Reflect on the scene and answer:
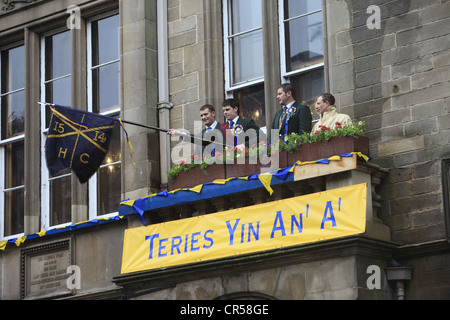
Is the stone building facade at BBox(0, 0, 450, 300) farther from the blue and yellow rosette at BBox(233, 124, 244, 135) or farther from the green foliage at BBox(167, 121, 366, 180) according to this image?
the blue and yellow rosette at BBox(233, 124, 244, 135)

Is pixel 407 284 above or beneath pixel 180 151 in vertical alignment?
beneath

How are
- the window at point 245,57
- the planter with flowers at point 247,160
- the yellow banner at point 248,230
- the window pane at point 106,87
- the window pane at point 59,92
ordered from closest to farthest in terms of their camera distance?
the yellow banner at point 248,230
the planter with flowers at point 247,160
the window at point 245,57
the window pane at point 106,87
the window pane at point 59,92

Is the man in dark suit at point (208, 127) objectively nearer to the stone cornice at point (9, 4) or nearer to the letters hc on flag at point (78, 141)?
the letters hc on flag at point (78, 141)

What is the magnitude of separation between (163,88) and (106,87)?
184 centimetres

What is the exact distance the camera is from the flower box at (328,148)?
54.6 ft

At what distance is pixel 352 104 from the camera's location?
17.7 m

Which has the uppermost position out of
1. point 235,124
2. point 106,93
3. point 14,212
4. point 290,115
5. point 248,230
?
point 106,93

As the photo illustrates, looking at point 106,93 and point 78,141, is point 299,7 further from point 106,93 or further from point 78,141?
point 106,93

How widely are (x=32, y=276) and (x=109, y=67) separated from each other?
13.6 feet

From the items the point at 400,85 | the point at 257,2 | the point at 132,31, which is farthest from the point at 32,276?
the point at 400,85

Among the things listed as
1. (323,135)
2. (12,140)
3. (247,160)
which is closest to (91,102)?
(12,140)

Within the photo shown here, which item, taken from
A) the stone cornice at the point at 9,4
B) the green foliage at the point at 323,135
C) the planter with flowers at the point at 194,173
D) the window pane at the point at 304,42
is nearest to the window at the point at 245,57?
the window pane at the point at 304,42

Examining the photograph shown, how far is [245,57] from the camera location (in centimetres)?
1988
